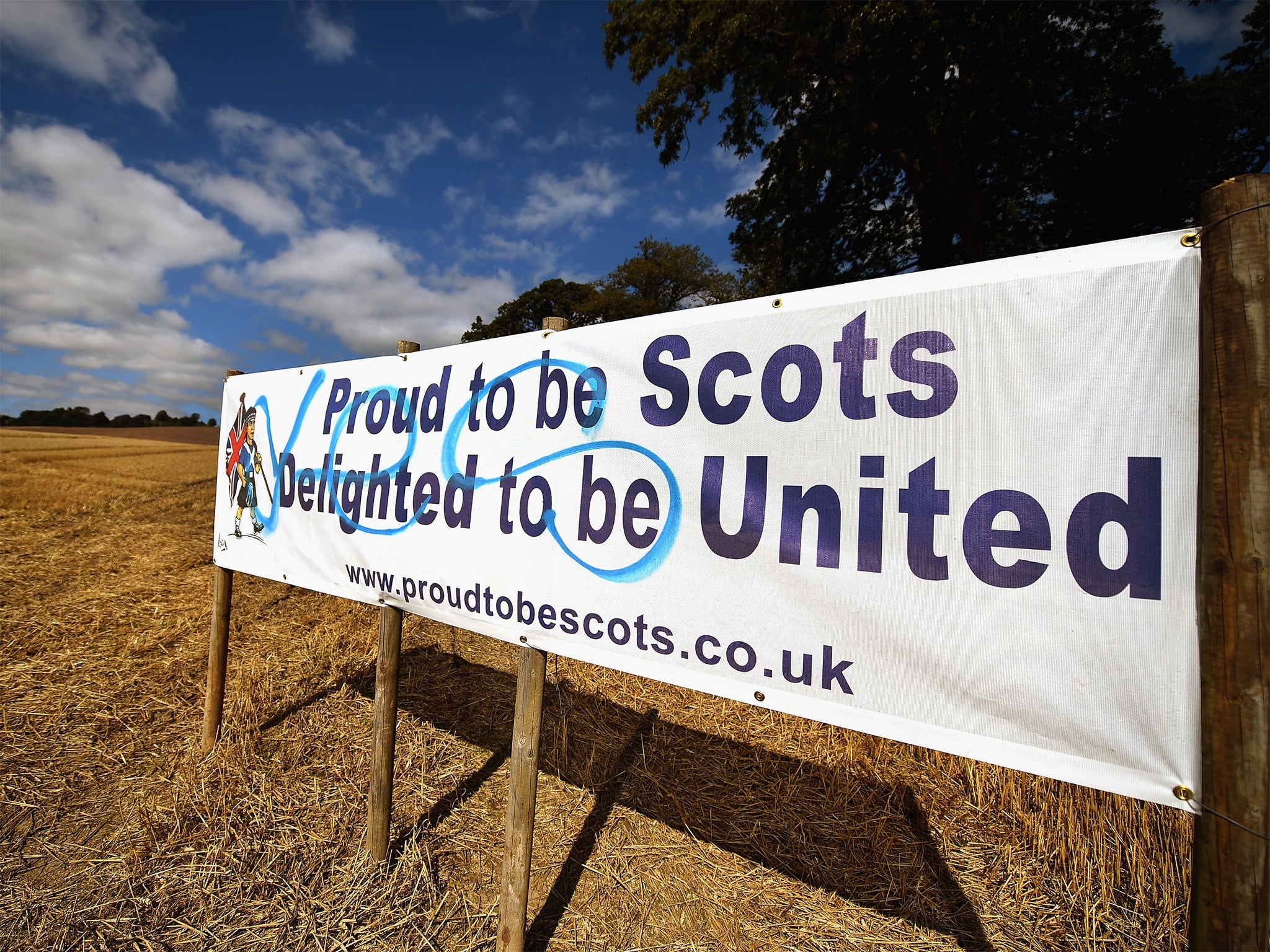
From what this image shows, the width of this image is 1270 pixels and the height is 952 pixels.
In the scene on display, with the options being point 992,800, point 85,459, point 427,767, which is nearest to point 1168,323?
point 992,800

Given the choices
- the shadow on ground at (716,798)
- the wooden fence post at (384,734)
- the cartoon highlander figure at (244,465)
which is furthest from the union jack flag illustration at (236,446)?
the shadow on ground at (716,798)

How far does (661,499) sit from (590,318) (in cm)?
3376

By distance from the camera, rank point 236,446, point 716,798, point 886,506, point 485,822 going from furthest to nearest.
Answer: point 236,446 → point 716,798 → point 485,822 → point 886,506

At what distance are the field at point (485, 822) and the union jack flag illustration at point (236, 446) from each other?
1.67 m

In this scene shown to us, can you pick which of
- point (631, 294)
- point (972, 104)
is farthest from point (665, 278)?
point (972, 104)

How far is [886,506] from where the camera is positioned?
162 centimetres

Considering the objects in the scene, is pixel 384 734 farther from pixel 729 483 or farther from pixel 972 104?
pixel 972 104

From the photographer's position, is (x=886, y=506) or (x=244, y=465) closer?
(x=886, y=506)

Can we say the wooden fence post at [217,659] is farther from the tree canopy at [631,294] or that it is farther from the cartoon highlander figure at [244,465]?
the tree canopy at [631,294]

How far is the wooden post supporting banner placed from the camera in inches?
46.9

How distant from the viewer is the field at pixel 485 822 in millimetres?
2658

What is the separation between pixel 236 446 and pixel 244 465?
22 centimetres

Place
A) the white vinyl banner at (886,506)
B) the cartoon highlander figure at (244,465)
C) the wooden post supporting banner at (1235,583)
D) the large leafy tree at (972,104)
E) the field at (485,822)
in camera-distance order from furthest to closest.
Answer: the large leafy tree at (972,104) < the cartoon highlander figure at (244,465) < the field at (485,822) < the white vinyl banner at (886,506) < the wooden post supporting banner at (1235,583)

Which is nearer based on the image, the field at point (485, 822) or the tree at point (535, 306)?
the field at point (485, 822)
